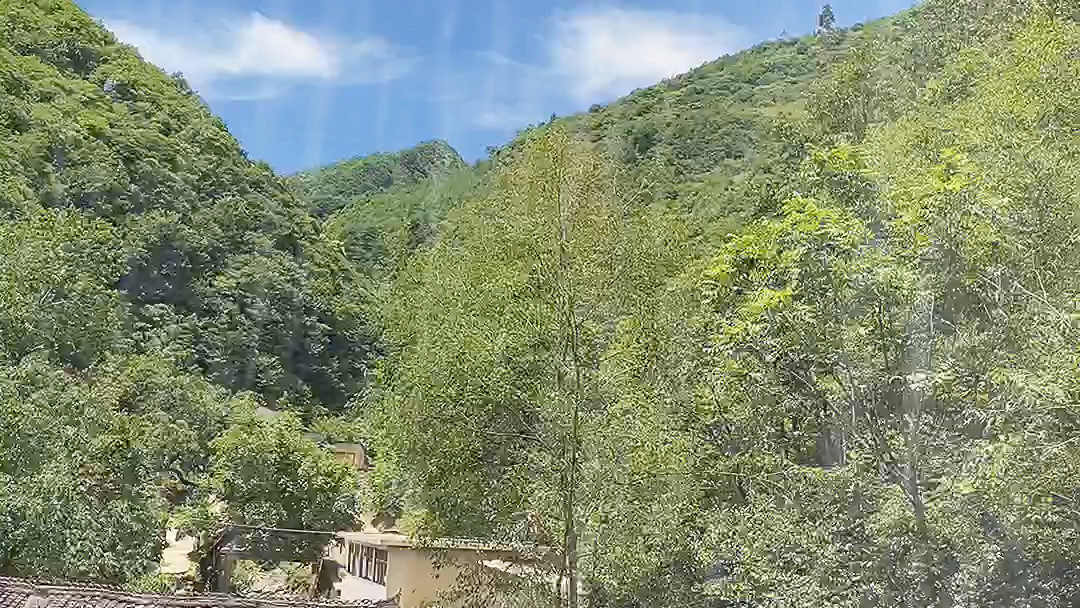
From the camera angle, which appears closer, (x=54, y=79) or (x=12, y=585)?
(x=12, y=585)

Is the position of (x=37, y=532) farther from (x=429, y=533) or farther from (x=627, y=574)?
(x=627, y=574)

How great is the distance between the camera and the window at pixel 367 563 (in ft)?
44.7

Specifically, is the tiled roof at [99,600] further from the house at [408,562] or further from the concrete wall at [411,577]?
the concrete wall at [411,577]

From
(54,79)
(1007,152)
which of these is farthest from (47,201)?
(1007,152)

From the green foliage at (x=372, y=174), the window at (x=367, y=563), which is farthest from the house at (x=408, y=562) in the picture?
the green foliage at (x=372, y=174)

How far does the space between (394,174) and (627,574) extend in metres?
40.3

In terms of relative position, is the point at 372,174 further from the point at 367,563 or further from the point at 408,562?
the point at 408,562

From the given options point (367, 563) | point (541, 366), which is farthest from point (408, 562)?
point (541, 366)

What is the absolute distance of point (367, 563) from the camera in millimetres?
14602

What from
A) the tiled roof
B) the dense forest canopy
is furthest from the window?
the tiled roof

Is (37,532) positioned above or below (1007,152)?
below

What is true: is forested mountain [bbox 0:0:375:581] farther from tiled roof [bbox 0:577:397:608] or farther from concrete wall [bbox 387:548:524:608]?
tiled roof [bbox 0:577:397:608]

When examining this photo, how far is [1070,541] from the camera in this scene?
4.83m

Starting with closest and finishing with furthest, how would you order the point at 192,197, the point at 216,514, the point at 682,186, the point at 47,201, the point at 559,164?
1. the point at 559,164
2. the point at 216,514
3. the point at 47,201
4. the point at 682,186
5. the point at 192,197
